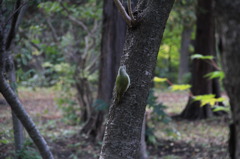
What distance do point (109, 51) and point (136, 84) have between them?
4.86 meters

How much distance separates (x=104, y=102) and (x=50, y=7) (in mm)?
2714

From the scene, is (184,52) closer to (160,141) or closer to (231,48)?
(160,141)

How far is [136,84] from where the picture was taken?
213 centimetres

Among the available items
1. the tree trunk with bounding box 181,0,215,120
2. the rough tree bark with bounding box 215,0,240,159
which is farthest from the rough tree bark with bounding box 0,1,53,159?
the tree trunk with bounding box 181,0,215,120

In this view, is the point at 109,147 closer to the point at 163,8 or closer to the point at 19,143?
the point at 163,8

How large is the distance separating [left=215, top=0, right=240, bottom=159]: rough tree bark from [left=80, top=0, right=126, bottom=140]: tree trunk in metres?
5.57

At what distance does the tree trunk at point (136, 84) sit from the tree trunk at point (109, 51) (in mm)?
4549

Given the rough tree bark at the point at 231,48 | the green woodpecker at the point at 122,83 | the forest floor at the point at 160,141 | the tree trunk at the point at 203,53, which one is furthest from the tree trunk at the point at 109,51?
the rough tree bark at the point at 231,48

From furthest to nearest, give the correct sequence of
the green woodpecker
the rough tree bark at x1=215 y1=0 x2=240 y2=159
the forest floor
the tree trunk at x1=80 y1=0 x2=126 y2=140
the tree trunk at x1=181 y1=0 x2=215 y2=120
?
the tree trunk at x1=181 y1=0 x2=215 y2=120 < the tree trunk at x1=80 y1=0 x2=126 y2=140 < the forest floor < the green woodpecker < the rough tree bark at x1=215 y1=0 x2=240 y2=159

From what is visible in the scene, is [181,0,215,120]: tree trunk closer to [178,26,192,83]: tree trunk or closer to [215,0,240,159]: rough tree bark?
[215,0,240,159]: rough tree bark

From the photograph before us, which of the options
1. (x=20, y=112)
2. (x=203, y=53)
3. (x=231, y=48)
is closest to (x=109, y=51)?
(x=20, y=112)

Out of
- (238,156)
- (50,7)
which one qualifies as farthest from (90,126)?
(238,156)

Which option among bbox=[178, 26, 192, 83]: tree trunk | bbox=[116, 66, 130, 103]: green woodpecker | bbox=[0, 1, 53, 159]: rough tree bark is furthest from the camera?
bbox=[178, 26, 192, 83]: tree trunk

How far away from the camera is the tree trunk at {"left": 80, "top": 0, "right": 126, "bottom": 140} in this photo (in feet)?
22.2
